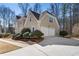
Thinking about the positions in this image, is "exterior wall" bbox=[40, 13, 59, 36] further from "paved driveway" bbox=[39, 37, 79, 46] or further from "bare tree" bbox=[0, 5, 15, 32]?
"bare tree" bbox=[0, 5, 15, 32]

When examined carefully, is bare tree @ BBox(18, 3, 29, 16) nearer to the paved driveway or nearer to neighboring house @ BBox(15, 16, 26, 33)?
neighboring house @ BBox(15, 16, 26, 33)

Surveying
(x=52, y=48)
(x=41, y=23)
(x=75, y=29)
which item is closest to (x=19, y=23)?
(x=41, y=23)

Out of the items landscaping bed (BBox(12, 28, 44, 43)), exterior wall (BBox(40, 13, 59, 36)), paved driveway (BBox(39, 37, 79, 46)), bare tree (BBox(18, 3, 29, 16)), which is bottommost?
paved driveway (BBox(39, 37, 79, 46))

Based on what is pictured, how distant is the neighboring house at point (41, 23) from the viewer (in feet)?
8.98

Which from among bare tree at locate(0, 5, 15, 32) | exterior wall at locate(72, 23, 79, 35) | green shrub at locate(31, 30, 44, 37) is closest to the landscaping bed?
green shrub at locate(31, 30, 44, 37)

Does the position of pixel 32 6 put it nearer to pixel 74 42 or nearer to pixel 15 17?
pixel 15 17

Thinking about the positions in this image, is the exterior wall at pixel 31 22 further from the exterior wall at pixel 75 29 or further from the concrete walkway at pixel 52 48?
the exterior wall at pixel 75 29

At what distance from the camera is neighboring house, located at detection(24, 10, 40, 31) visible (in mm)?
2734

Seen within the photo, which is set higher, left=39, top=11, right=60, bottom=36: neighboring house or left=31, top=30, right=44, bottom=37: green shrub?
left=39, top=11, right=60, bottom=36: neighboring house

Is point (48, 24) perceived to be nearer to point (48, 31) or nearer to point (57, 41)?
point (48, 31)

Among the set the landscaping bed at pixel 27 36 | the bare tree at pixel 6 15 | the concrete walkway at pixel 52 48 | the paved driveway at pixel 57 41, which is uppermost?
the bare tree at pixel 6 15

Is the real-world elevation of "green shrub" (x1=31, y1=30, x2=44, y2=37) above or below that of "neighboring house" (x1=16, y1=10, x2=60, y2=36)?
below

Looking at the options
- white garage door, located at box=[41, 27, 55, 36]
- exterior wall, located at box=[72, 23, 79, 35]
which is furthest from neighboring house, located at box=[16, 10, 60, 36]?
exterior wall, located at box=[72, 23, 79, 35]

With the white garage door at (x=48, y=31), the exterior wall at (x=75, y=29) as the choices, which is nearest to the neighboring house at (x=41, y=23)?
the white garage door at (x=48, y=31)
